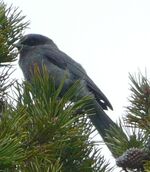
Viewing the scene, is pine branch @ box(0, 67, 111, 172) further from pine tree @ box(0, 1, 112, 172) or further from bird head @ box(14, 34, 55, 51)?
bird head @ box(14, 34, 55, 51)

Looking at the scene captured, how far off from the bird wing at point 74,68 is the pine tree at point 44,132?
10.7 feet

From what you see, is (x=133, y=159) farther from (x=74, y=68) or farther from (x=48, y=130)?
(x=74, y=68)

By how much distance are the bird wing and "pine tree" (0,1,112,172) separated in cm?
326

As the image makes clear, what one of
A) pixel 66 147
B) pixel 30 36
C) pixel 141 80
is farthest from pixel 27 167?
pixel 30 36

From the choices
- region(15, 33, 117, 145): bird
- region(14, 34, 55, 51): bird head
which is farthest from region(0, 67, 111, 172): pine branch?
region(14, 34, 55, 51): bird head

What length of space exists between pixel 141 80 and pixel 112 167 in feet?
→ 1.54

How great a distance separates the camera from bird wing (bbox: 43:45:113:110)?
20.2 ft

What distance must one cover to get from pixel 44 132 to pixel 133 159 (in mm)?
398

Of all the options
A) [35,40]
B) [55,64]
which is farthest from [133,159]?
[35,40]

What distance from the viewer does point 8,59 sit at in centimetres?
311

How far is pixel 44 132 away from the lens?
7.63 feet

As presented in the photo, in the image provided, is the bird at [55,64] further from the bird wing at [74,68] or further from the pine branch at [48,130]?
the pine branch at [48,130]

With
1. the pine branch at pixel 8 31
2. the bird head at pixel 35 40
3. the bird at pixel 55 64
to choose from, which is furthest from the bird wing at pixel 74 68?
the pine branch at pixel 8 31

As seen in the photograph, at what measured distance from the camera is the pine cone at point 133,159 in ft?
7.88
